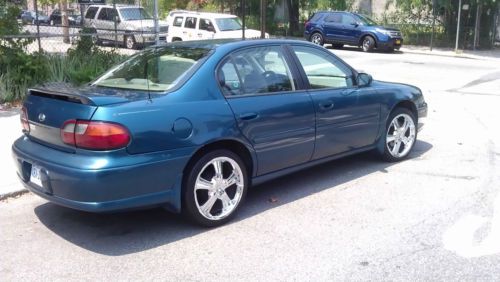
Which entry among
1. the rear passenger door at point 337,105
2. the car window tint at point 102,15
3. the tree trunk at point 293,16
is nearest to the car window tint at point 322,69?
the rear passenger door at point 337,105

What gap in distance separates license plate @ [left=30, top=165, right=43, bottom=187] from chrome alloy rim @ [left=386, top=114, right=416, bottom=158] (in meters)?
3.87

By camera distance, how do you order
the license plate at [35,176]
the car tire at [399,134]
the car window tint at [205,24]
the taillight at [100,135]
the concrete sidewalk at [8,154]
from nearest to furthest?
the taillight at [100,135] → the license plate at [35,176] → the concrete sidewalk at [8,154] → the car tire at [399,134] → the car window tint at [205,24]

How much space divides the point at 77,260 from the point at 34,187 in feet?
2.58

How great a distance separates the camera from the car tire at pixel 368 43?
23156mm

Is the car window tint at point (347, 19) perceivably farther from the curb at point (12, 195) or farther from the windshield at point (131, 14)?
the curb at point (12, 195)

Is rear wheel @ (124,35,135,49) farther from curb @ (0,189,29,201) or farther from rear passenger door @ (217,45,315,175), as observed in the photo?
rear passenger door @ (217,45,315,175)

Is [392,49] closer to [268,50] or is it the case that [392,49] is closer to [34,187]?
[268,50]

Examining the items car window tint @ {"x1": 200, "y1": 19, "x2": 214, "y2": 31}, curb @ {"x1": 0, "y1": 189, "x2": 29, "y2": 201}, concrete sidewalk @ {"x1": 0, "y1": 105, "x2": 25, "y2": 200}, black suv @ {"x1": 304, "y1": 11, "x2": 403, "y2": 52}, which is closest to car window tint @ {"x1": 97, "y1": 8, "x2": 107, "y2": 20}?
car window tint @ {"x1": 200, "y1": 19, "x2": 214, "y2": 31}

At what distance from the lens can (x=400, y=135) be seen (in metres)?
6.71

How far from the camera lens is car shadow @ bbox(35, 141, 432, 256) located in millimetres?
4484

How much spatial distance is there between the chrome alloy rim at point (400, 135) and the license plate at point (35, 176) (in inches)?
152

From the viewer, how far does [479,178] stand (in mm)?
6086

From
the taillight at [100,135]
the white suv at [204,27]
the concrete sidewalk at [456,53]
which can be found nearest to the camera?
the taillight at [100,135]

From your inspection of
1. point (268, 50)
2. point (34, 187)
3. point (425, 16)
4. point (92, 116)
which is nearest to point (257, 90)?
point (268, 50)
